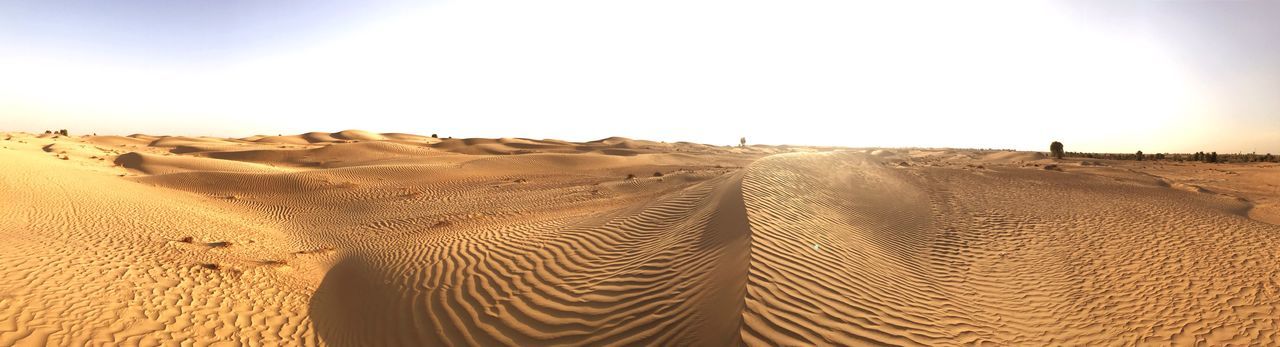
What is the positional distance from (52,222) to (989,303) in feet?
55.6

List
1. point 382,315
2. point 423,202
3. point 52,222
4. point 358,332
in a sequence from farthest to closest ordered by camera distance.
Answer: point 423,202
point 52,222
point 382,315
point 358,332

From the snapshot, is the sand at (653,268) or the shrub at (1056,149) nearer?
the sand at (653,268)

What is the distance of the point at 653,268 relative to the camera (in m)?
7.44

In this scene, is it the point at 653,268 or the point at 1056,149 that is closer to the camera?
the point at 653,268

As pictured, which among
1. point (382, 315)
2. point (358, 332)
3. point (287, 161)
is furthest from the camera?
point (287, 161)

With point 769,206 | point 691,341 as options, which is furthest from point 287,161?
point 691,341

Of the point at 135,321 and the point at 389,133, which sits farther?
the point at 389,133

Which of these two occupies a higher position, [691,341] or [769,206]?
[769,206]

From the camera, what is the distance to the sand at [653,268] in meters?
6.13

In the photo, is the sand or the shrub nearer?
the sand

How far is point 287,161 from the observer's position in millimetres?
33219

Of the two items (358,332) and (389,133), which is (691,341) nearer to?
(358,332)

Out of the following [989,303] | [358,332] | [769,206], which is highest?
[769,206]

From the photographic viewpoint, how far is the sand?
6133mm
